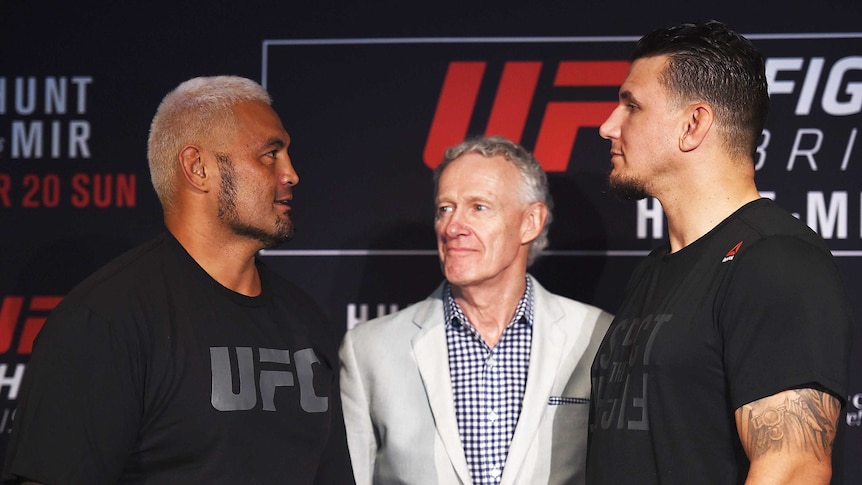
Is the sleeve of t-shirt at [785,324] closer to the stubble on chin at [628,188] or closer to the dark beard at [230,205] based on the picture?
the stubble on chin at [628,188]

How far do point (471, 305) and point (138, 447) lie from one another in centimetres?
118

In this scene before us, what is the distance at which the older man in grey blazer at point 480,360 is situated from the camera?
2.81 metres

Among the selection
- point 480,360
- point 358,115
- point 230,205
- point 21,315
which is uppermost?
point 358,115

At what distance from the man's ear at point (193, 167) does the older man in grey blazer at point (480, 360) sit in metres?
0.81

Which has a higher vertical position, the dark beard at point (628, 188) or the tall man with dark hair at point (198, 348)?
the dark beard at point (628, 188)

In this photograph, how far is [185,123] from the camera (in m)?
2.46

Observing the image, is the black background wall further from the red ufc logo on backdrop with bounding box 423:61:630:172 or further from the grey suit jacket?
the grey suit jacket

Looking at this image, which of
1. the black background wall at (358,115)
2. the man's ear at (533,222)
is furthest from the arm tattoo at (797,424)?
the black background wall at (358,115)

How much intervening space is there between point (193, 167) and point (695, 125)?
1.18 metres

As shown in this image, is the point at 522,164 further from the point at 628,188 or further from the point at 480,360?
the point at 628,188

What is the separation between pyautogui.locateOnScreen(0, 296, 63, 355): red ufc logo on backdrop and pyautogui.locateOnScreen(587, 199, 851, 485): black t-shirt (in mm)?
2150

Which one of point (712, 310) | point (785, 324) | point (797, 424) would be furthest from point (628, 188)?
point (797, 424)

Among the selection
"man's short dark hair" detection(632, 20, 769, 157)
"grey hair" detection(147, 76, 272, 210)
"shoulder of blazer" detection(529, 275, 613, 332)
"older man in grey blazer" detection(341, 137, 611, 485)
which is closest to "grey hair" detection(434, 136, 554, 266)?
"older man in grey blazer" detection(341, 137, 611, 485)

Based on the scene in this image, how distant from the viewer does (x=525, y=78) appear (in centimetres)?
346
